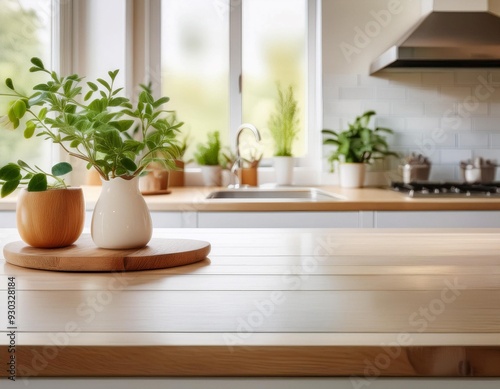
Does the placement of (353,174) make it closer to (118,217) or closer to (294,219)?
(294,219)

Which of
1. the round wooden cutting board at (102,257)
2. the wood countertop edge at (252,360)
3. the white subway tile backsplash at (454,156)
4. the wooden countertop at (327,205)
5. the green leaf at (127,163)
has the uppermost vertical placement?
the white subway tile backsplash at (454,156)

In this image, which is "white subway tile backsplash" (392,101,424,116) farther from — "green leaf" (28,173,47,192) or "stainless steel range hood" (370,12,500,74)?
"green leaf" (28,173,47,192)

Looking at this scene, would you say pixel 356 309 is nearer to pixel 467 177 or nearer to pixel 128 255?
pixel 128 255

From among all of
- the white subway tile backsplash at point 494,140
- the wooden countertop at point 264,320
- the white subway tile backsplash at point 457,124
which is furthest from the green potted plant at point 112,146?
the white subway tile backsplash at point 494,140

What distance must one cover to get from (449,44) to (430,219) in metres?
0.97

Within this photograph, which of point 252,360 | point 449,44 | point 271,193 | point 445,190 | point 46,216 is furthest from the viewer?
point 271,193

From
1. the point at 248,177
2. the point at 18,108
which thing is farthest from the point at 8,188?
the point at 248,177

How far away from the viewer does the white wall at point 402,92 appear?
11.0ft

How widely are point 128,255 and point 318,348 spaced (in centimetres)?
52

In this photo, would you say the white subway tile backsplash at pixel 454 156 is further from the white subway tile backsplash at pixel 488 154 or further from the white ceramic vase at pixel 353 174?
the white ceramic vase at pixel 353 174

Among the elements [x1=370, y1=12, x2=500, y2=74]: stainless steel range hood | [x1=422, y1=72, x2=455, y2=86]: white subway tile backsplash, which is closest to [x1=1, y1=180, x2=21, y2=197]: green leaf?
[x1=370, y1=12, x2=500, y2=74]: stainless steel range hood

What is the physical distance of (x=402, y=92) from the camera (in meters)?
3.36

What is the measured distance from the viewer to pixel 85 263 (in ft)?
3.47

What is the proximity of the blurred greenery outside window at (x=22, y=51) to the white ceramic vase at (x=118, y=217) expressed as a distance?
3.98ft
